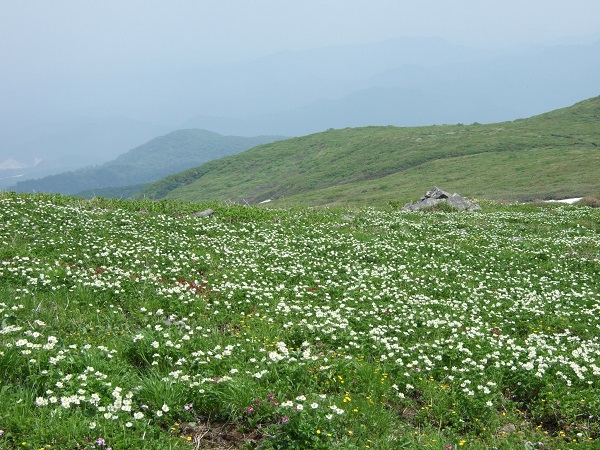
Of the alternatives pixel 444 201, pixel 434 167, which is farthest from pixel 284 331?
pixel 434 167

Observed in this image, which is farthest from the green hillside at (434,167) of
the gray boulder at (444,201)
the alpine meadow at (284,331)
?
the alpine meadow at (284,331)

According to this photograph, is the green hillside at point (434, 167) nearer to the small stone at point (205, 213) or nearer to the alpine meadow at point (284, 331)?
the small stone at point (205, 213)

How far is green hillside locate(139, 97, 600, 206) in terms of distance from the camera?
259ft

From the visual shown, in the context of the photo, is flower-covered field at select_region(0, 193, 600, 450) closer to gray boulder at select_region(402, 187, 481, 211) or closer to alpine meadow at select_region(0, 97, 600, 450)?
alpine meadow at select_region(0, 97, 600, 450)

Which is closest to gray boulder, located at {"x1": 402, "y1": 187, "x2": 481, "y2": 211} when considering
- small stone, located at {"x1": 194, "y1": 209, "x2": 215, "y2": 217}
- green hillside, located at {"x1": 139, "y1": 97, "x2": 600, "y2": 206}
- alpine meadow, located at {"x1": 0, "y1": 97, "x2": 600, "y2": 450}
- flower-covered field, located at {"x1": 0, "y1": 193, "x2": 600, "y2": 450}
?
alpine meadow, located at {"x1": 0, "y1": 97, "x2": 600, "y2": 450}

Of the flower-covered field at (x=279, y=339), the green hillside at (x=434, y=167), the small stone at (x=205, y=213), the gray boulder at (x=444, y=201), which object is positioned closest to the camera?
the flower-covered field at (x=279, y=339)

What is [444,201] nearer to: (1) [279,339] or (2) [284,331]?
(2) [284,331]

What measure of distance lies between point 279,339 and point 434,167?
114 m

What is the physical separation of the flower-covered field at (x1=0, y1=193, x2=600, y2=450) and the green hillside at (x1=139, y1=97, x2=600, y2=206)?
3785 centimetres

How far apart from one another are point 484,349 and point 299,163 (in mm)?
173313

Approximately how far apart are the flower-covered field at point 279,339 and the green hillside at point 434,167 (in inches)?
1490

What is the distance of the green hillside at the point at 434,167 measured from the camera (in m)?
79.1

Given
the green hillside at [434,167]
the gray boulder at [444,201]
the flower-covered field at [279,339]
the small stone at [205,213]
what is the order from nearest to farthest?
the flower-covered field at [279,339] < the small stone at [205,213] < the gray boulder at [444,201] < the green hillside at [434,167]

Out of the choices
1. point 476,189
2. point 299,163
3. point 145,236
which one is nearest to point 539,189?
point 476,189
